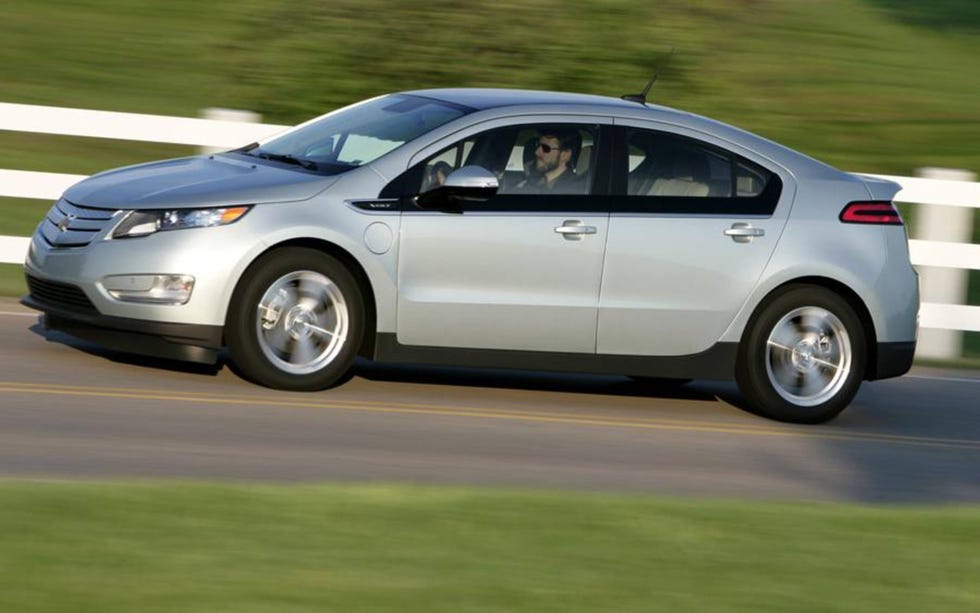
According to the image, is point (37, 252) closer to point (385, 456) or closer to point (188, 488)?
point (385, 456)

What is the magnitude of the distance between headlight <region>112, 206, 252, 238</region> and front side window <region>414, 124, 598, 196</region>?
45.2 inches

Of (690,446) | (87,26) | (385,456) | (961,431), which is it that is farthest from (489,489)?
(87,26)

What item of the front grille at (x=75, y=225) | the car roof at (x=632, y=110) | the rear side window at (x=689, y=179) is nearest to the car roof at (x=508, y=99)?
the car roof at (x=632, y=110)

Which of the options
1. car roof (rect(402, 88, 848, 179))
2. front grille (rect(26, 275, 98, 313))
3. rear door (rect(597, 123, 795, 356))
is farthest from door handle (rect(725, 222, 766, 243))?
front grille (rect(26, 275, 98, 313))

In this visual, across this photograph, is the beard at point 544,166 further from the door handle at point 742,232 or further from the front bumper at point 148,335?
the front bumper at point 148,335

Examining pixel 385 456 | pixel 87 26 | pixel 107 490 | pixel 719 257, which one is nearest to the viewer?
pixel 107 490

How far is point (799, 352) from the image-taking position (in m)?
10.1

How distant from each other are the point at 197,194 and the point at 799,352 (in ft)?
11.6

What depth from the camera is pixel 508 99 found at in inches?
395

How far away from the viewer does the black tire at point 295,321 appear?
29.8 ft

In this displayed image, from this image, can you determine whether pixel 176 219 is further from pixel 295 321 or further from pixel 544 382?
pixel 544 382

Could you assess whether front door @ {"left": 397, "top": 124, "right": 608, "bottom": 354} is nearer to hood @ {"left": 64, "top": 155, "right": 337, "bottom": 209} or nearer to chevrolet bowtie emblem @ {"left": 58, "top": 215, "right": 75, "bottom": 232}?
hood @ {"left": 64, "top": 155, "right": 337, "bottom": 209}

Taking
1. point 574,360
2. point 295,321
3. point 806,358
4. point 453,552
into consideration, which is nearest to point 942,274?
point 806,358

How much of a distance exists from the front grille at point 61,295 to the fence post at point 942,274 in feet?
22.7
